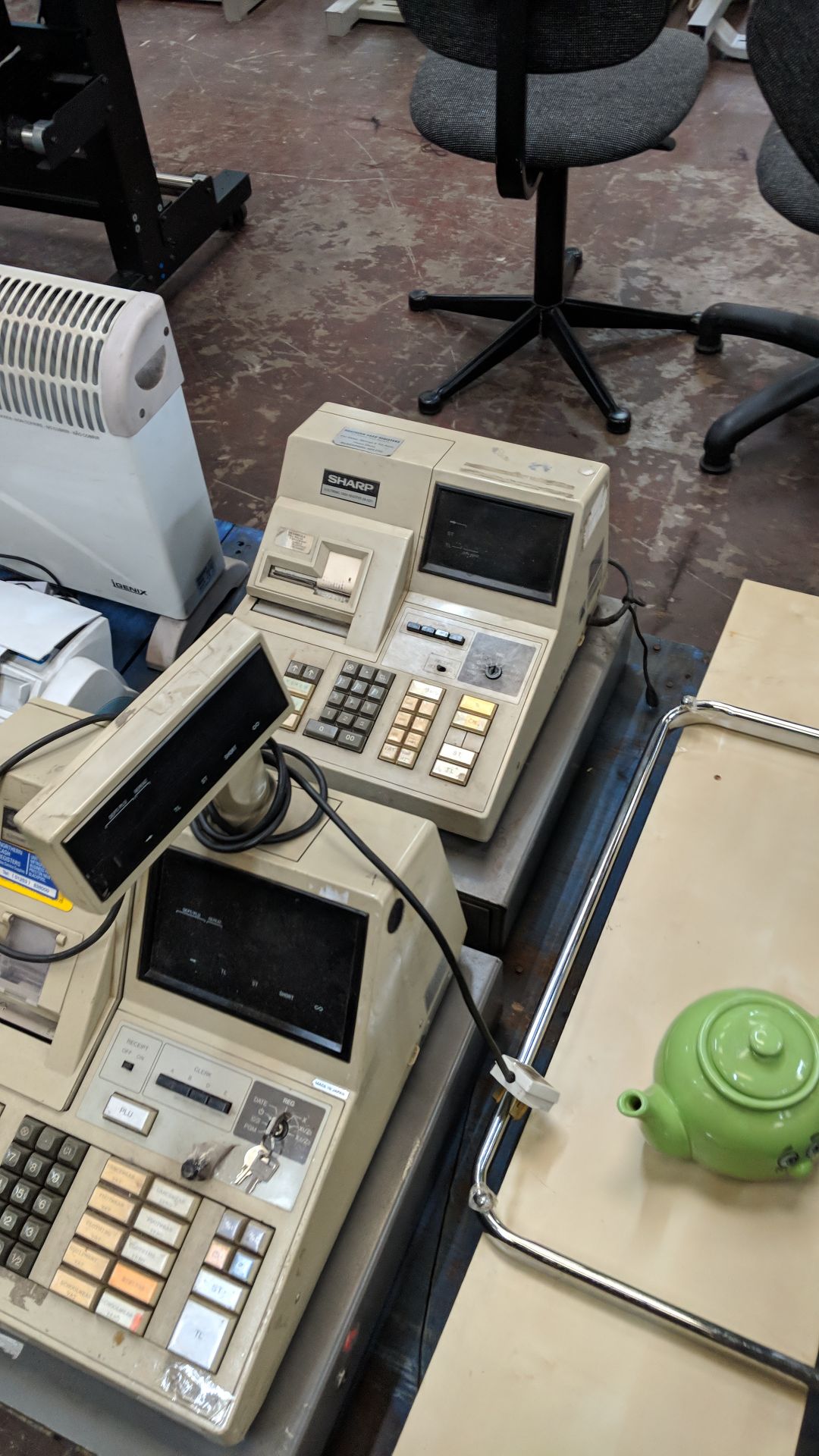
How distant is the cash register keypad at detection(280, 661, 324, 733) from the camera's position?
4.26 feet

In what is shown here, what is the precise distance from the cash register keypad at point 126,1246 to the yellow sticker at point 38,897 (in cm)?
24

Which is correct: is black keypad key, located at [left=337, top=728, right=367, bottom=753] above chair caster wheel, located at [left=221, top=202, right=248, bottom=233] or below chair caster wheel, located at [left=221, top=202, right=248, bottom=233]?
below

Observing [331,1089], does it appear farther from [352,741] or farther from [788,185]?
[788,185]

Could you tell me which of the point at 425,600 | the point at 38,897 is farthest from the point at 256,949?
the point at 425,600

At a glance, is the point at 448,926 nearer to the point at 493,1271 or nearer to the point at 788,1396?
the point at 493,1271

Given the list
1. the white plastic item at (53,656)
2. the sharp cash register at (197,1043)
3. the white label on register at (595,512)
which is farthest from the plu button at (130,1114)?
the white label on register at (595,512)

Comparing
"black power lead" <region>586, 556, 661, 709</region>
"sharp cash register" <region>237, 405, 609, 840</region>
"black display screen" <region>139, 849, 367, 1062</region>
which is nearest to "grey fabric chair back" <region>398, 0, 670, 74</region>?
"sharp cash register" <region>237, 405, 609, 840</region>

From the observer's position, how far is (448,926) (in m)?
1.04

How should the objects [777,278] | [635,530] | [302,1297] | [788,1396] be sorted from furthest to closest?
[777,278] → [635,530] → [302,1297] → [788,1396]

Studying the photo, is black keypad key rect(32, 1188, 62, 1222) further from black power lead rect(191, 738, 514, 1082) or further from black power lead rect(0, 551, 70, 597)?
black power lead rect(0, 551, 70, 597)

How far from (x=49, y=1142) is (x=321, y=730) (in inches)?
22.1

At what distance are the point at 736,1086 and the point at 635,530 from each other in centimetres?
137

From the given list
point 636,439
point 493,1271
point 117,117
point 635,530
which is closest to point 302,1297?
point 493,1271

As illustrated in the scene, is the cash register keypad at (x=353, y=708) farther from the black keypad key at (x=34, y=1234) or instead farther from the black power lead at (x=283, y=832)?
the black keypad key at (x=34, y=1234)
